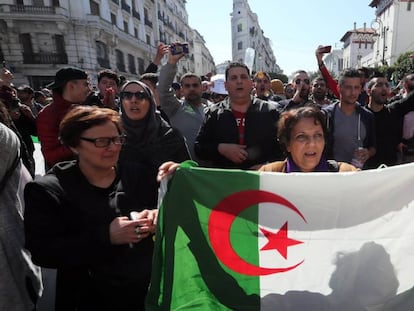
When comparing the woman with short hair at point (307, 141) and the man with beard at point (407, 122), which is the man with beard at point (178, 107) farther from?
the man with beard at point (407, 122)

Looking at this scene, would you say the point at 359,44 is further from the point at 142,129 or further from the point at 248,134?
the point at 142,129

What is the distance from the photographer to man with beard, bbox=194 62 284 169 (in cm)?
256

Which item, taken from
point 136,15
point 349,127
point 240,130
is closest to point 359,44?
point 136,15

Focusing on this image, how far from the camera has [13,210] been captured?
1641mm

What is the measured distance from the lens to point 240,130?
8.59ft

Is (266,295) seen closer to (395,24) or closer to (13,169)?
(13,169)

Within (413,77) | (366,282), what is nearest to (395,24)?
(413,77)

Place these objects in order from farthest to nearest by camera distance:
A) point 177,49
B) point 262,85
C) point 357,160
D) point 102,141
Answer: point 262,85
point 177,49
point 357,160
point 102,141

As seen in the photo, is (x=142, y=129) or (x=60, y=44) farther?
(x=60, y=44)

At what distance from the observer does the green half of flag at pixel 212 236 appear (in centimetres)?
154

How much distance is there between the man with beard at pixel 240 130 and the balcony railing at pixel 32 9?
22248 mm

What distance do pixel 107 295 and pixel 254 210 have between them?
873 millimetres

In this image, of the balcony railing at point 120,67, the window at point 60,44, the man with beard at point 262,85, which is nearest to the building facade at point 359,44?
the balcony railing at point 120,67

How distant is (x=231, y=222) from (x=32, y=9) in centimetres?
2393
